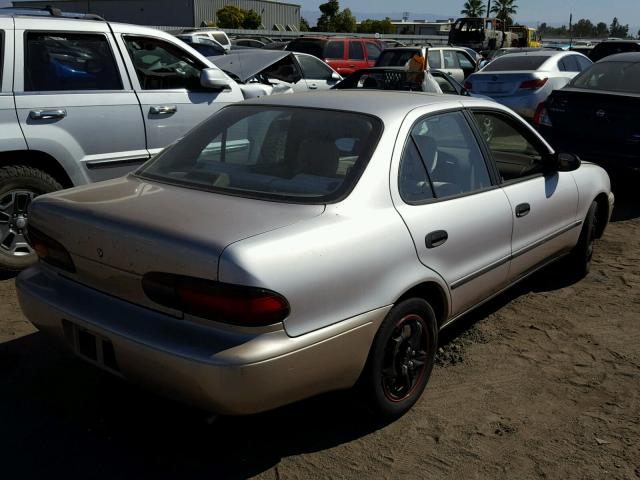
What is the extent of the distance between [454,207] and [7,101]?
129 inches

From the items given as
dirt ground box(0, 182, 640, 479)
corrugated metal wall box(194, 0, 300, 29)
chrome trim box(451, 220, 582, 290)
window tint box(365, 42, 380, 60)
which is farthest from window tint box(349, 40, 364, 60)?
corrugated metal wall box(194, 0, 300, 29)

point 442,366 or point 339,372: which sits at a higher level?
point 339,372

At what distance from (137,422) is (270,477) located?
786 mm

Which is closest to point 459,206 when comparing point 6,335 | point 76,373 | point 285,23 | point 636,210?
point 76,373

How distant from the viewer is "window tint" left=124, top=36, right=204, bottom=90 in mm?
5777

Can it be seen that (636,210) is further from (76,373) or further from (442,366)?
(76,373)

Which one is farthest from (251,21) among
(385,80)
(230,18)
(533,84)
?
(385,80)

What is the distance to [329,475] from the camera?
289 centimetres

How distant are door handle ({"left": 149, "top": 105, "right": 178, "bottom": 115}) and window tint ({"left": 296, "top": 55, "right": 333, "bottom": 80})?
22.4 ft

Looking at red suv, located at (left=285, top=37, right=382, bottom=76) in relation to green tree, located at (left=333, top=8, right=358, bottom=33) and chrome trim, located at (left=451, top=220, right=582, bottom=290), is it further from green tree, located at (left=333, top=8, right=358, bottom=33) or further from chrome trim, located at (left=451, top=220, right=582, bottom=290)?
green tree, located at (left=333, top=8, right=358, bottom=33)

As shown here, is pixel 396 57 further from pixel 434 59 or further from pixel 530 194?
pixel 530 194

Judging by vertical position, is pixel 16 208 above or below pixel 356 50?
below

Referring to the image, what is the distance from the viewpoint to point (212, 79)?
5.84 meters

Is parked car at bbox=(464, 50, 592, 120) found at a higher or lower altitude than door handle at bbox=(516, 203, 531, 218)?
higher
